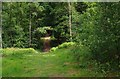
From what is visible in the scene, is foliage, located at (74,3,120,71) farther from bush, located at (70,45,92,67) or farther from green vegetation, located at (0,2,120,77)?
bush, located at (70,45,92,67)

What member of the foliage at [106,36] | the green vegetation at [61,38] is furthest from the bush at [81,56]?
the foliage at [106,36]

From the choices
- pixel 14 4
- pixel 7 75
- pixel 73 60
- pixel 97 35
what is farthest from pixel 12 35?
pixel 97 35

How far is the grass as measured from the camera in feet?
47.7

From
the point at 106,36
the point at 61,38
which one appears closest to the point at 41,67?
the point at 106,36

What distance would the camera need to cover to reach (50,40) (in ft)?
106

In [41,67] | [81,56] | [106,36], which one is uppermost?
[106,36]

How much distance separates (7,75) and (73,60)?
4.72 m

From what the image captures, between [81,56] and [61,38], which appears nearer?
[81,56]

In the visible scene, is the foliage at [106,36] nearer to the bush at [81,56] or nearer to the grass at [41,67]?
the grass at [41,67]

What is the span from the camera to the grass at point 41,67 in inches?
572

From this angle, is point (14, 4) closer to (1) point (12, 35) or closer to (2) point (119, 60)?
(1) point (12, 35)

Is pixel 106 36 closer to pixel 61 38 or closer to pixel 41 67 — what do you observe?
pixel 41 67

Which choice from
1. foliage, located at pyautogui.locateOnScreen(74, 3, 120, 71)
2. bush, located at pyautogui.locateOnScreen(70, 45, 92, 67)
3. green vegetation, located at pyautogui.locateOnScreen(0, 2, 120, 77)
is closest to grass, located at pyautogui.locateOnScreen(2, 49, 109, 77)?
green vegetation, located at pyautogui.locateOnScreen(0, 2, 120, 77)

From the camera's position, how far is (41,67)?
16656 millimetres
